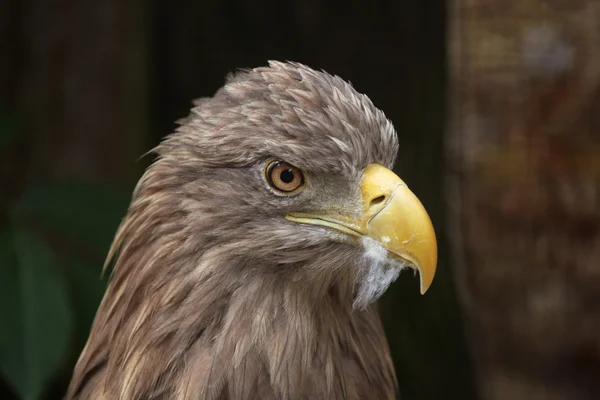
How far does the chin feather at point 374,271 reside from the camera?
6.48ft

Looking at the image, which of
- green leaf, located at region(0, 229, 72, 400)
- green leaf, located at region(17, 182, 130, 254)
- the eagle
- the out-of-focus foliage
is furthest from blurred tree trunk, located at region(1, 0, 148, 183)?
the eagle

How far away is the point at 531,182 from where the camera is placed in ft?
12.8

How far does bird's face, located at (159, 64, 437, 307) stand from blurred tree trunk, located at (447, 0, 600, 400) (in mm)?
1941

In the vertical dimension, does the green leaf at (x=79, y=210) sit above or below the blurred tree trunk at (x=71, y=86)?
below

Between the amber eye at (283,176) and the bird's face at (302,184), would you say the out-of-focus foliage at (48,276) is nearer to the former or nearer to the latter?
the bird's face at (302,184)

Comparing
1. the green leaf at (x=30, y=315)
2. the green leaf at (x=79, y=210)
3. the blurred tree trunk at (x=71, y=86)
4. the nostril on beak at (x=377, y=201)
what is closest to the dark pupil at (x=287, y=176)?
the nostril on beak at (x=377, y=201)

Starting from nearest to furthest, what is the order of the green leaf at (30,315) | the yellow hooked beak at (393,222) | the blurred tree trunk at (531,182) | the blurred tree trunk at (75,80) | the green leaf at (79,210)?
the yellow hooked beak at (393,222) < the green leaf at (30,315) < the green leaf at (79,210) < the blurred tree trunk at (531,182) < the blurred tree trunk at (75,80)

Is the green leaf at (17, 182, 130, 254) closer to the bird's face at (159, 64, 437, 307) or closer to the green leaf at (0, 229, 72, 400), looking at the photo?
the green leaf at (0, 229, 72, 400)

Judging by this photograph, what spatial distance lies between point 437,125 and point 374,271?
2459mm

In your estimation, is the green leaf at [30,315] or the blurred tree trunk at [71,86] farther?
the blurred tree trunk at [71,86]

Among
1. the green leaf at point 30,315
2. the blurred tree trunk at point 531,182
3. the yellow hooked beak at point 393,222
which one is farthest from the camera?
the blurred tree trunk at point 531,182

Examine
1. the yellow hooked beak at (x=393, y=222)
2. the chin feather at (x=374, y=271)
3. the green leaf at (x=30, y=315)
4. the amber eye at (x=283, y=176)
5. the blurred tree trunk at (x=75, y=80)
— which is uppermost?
the blurred tree trunk at (x=75, y=80)

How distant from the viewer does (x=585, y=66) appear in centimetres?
373

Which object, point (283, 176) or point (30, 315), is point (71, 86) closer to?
point (30, 315)
